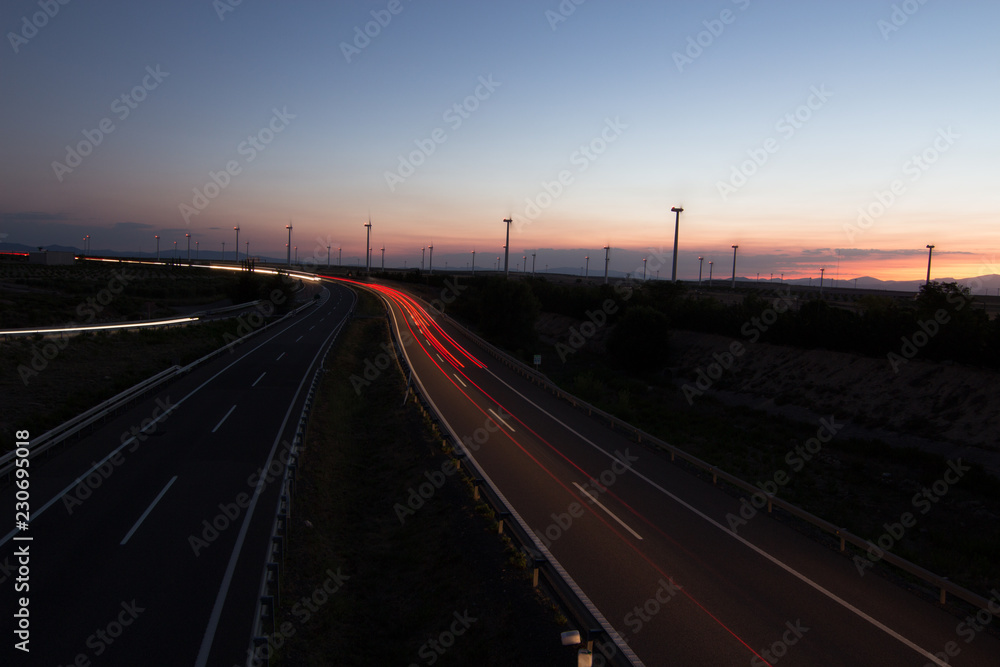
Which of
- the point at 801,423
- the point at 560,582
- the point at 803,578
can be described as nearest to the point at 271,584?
the point at 560,582

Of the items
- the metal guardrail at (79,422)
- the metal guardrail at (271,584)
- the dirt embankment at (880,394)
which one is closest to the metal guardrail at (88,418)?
the metal guardrail at (79,422)

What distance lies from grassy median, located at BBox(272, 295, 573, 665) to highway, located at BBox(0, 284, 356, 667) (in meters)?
0.96

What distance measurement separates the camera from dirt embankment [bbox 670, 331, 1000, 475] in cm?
2586

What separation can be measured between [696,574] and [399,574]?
20.4 feet

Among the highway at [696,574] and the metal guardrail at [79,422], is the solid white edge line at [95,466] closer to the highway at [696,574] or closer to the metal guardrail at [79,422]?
the metal guardrail at [79,422]

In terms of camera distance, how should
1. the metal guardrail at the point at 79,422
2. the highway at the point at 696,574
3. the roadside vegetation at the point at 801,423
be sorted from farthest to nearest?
the roadside vegetation at the point at 801,423
the metal guardrail at the point at 79,422
the highway at the point at 696,574

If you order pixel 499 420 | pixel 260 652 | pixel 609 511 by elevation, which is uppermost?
pixel 260 652

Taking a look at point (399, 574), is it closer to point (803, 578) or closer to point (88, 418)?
point (803, 578)

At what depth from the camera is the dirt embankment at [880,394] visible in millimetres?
25859

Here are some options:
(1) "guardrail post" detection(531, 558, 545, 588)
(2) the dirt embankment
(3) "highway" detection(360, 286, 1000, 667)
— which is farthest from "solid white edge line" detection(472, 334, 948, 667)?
(2) the dirt embankment

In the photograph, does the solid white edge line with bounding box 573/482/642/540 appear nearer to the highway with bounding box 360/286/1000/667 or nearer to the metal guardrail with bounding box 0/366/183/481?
the highway with bounding box 360/286/1000/667

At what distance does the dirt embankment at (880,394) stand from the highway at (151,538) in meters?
28.1

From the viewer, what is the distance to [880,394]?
104 ft

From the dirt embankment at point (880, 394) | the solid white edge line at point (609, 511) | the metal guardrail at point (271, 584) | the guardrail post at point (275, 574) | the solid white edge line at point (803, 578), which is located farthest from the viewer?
the dirt embankment at point (880, 394)
